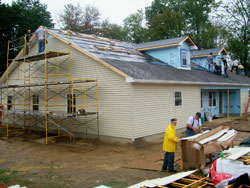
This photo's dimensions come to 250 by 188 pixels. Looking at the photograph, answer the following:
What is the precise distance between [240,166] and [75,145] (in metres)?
8.78

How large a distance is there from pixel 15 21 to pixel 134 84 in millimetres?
23869

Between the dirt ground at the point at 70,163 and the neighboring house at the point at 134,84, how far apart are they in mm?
1011

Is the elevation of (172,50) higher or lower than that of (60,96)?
higher

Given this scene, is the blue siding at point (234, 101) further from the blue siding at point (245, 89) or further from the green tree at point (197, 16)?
the green tree at point (197, 16)

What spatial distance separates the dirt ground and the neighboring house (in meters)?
1.01

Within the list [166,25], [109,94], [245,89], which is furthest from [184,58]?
[166,25]

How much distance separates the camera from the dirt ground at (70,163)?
753cm

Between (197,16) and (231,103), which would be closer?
(231,103)

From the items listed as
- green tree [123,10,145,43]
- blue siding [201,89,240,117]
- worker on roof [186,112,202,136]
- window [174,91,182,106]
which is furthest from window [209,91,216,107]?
green tree [123,10,145,43]

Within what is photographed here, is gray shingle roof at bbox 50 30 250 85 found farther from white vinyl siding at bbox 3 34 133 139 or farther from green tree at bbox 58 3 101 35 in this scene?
green tree at bbox 58 3 101 35

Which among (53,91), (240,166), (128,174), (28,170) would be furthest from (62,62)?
(240,166)

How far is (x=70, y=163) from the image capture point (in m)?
9.84

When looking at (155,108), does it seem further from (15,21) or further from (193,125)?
(15,21)

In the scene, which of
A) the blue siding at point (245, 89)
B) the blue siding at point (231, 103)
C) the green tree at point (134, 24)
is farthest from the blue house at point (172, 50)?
the green tree at point (134, 24)
